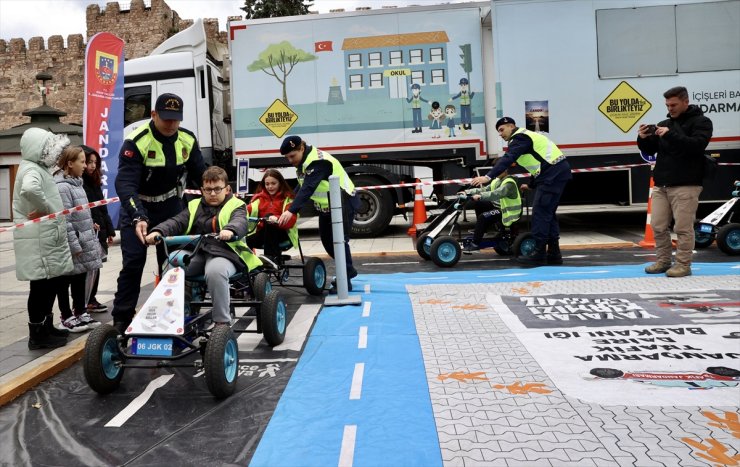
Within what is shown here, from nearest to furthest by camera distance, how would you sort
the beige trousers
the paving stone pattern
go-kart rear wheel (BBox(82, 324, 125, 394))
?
1. the paving stone pattern
2. go-kart rear wheel (BBox(82, 324, 125, 394))
3. the beige trousers

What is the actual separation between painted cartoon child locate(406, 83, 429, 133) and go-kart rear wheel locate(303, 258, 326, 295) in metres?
4.64

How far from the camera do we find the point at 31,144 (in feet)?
14.8

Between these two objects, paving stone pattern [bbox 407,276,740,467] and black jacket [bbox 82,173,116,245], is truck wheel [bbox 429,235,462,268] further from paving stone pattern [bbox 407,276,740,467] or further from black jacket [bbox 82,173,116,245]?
black jacket [bbox 82,173,116,245]

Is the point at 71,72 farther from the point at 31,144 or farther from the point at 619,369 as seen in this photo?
the point at 619,369

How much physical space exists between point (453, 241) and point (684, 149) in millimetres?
2735

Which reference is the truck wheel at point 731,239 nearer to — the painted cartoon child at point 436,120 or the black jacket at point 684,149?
the black jacket at point 684,149

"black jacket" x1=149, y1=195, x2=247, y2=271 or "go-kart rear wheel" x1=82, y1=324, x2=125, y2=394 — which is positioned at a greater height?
"black jacket" x1=149, y1=195, x2=247, y2=271

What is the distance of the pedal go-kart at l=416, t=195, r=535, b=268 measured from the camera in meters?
7.66

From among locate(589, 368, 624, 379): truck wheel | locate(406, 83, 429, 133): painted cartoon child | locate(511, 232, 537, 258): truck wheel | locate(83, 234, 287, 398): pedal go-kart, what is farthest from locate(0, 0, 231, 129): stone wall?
locate(589, 368, 624, 379): truck wheel

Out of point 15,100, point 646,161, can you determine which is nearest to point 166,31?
point 15,100

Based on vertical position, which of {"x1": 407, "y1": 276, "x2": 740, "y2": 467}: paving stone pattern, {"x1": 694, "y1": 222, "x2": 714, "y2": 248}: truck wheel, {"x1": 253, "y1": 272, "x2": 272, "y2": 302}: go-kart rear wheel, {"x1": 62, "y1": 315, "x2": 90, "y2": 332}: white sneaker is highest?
{"x1": 253, "y1": 272, "x2": 272, "y2": 302}: go-kart rear wheel

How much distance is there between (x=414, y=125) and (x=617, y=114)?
3.11 metres

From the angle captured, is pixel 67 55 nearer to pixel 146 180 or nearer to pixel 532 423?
pixel 146 180

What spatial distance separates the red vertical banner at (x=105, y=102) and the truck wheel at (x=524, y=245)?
6081 millimetres
